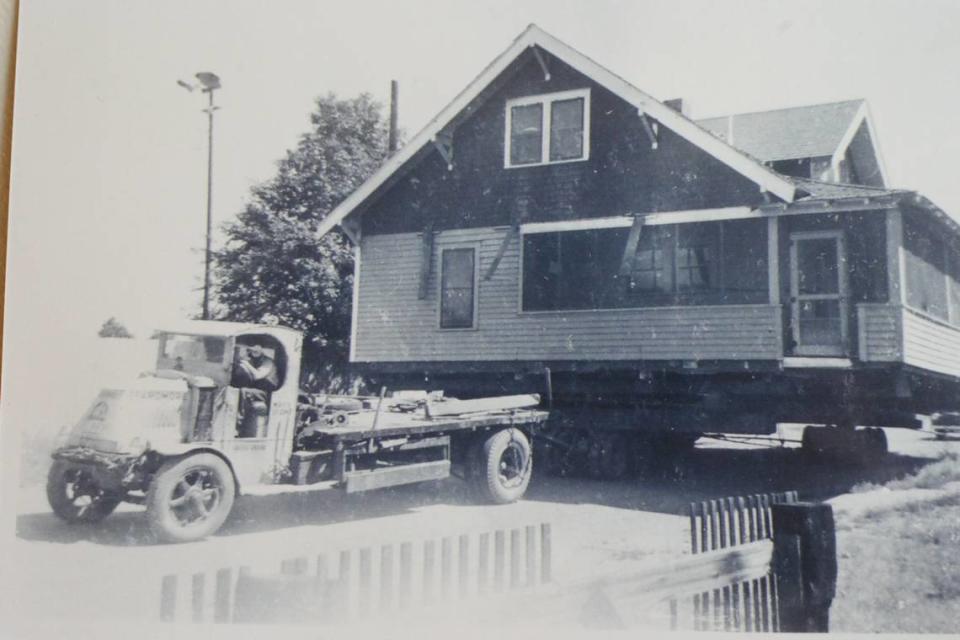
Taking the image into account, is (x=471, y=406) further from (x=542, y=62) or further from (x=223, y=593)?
(x=542, y=62)

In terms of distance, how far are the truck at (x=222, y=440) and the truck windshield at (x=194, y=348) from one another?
0.01 metres

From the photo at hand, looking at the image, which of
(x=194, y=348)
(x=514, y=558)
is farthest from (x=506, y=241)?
(x=514, y=558)

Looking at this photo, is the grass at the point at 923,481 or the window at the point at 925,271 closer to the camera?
the grass at the point at 923,481

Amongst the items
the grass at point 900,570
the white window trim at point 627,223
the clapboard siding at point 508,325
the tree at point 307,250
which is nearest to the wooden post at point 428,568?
the grass at point 900,570

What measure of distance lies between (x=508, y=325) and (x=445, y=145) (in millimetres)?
3288

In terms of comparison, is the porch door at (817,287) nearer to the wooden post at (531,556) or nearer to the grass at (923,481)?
the grass at (923,481)

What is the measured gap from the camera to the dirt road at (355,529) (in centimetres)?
458

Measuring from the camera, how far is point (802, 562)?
4113 millimetres

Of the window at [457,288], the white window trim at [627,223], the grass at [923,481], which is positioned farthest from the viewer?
the window at [457,288]

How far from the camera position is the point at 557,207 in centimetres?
1212

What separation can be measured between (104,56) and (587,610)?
481cm

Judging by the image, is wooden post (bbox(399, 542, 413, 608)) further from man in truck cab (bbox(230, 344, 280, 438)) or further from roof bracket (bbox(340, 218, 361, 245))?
roof bracket (bbox(340, 218, 361, 245))

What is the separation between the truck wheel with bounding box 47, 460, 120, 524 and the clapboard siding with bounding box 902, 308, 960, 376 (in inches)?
381

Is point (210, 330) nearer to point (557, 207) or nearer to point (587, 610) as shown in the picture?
point (587, 610)
